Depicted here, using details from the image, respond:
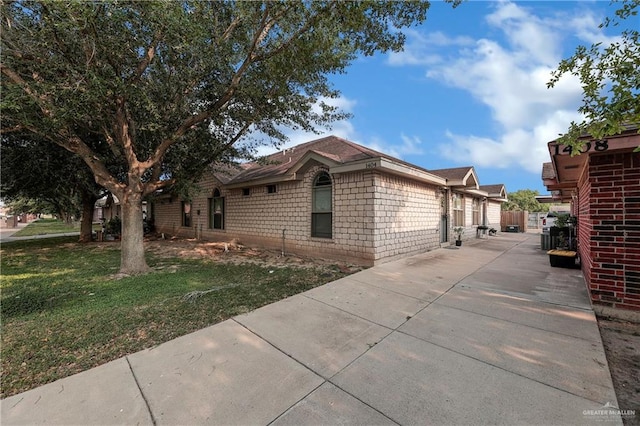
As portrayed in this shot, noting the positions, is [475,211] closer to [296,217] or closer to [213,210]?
[296,217]

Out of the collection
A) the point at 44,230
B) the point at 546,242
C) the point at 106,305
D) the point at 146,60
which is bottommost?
the point at 106,305

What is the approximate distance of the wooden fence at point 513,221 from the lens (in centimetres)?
2277

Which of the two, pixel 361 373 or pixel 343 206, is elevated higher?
pixel 343 206

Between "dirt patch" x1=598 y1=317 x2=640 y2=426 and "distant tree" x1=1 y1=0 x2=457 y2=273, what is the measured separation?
6.19m

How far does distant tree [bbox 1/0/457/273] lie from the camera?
4.96 meters

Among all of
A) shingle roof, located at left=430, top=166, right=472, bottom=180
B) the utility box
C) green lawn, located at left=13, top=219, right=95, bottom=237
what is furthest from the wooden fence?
green lawn, located at left=13, top=219, right=95, bottom=237

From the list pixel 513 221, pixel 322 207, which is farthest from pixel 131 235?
pixel 513 221

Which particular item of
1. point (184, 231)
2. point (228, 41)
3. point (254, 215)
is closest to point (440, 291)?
point (228, 41)

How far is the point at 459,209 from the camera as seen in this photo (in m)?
13.9

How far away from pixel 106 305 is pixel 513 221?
2821 centimetres

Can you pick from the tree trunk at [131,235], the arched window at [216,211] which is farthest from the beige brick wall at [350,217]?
the tree trunk at [131,235]

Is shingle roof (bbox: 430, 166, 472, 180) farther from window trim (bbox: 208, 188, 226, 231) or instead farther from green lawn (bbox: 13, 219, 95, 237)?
green lawn (bbox: 13, 219, 95, 237)

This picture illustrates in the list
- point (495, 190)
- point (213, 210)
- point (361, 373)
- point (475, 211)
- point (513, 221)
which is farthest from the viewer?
point (513, 221)

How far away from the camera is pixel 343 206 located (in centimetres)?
837
